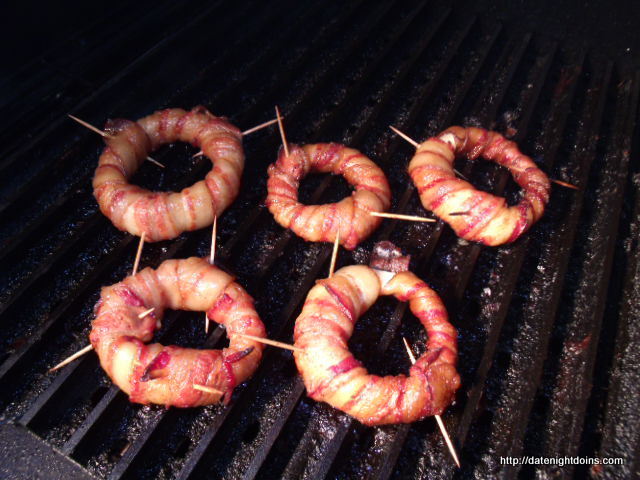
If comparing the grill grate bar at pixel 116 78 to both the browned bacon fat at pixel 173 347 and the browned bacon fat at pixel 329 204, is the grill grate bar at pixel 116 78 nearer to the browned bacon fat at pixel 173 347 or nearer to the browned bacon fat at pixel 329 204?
the browned bacon fat at pixel 173 347

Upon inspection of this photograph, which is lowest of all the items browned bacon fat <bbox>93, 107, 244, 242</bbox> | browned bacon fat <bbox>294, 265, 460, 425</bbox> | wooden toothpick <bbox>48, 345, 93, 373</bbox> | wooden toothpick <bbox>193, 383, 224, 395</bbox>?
wooden toothpick <bbox>48, 345, 93, 373</bbox>

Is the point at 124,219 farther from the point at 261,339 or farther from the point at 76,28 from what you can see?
the point at 76,28

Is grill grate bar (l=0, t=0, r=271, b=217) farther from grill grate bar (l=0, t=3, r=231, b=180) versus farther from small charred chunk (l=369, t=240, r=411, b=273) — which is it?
small charred chunk (l=369, t=240, r=411, b=273)

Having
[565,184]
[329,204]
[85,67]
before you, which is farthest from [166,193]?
[565,184]

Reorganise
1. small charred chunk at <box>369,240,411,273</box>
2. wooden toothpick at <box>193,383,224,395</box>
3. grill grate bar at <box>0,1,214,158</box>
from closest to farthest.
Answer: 1. wooden toothpick at <box>193,383,224,395</box>
2. small charred chunk at <box>369,240,411,273</box>
3. grill grate bar at <box>0,1,214,158</box>

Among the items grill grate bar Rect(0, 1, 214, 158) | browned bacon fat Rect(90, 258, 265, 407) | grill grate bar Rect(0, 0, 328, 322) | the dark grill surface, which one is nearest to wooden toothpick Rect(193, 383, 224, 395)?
browned bacon fat Rect(90, 258, 265, 407)

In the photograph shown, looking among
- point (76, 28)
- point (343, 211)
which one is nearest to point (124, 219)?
point (343, 211)
